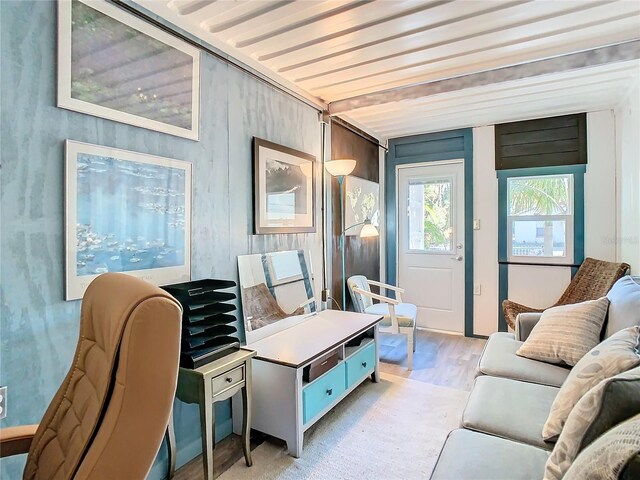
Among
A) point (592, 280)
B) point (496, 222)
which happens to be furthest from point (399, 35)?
point (592, 280)

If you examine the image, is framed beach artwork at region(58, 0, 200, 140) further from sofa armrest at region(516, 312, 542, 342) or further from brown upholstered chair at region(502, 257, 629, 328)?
brown upholstered chair at region(502, 257, 629, 328)

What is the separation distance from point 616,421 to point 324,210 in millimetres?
2624

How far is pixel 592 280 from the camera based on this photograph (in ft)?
11.4

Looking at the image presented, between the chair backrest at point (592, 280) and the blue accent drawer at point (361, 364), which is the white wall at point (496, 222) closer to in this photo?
the chair backrest at point (592, 280)

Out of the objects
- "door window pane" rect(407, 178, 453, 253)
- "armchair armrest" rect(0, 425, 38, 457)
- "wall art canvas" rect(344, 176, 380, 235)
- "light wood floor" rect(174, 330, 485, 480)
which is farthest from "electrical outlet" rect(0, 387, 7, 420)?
"door window pane" rect(407, 178, 453, 253)

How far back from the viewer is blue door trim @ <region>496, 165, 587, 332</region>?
12.5 feet

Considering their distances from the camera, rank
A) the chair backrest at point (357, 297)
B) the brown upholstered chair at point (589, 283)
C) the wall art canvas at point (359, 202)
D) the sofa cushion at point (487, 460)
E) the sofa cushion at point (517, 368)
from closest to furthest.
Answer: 1. the sofa cushion at point (487, 460)
2. the sofa cushion at point (517, 368)
3. the brown upholstered chair at point (589, 283)
4. the chair backrest at point (357, 297)
5. the wall art canvas at point (359, 202)

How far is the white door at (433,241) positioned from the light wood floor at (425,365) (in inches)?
13.8

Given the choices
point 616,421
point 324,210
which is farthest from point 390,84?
point 616,421

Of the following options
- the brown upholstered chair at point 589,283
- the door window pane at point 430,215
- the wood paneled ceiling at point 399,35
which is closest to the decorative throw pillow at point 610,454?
the wood paneled ceiling at point 399,35

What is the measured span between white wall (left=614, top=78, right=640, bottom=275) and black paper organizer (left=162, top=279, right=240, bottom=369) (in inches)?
130

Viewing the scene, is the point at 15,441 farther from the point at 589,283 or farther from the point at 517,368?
the point at 589,283

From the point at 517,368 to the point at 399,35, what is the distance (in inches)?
82.7

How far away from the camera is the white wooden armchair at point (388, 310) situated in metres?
3.35
